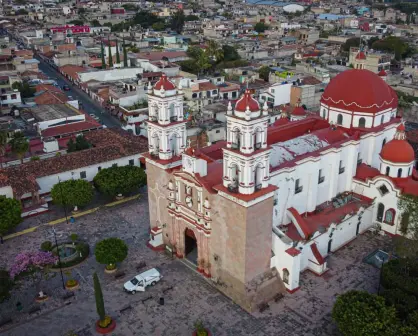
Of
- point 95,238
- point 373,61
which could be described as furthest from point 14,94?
point 373,61

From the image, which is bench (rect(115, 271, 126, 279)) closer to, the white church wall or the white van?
the white van

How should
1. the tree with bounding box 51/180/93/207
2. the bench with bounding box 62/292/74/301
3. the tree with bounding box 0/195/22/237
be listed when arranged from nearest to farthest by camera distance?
the bench with bounding box 62/292/74/301 < the tree with bounding box 0/195/22/237 < the tree with bounding box 51/180/93/207

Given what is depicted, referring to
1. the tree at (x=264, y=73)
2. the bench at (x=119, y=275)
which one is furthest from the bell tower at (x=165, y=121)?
the tree at (x=264, y=73)

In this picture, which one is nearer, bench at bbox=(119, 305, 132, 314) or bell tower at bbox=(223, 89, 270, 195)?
bell tower at bbox=(223, 89, 270, 195)

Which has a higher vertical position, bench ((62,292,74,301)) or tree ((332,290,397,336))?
tree ((332,290,397,336))

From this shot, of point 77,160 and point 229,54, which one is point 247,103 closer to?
point 77,160

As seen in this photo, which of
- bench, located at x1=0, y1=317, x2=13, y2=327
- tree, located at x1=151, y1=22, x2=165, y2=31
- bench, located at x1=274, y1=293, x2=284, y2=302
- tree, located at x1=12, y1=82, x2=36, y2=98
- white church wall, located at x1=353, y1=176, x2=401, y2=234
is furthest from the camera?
tree, located at x1=151, y1=22, x2=165, y2=31

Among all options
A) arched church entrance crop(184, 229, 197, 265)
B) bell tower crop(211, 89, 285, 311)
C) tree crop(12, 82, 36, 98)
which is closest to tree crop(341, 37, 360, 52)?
tree crop(12, 82, 36, 98)
